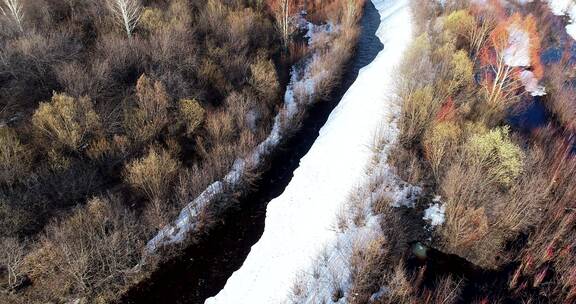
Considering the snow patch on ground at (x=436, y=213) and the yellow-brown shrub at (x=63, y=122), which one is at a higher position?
the yellow-brown shrub at (x=63, y=122)

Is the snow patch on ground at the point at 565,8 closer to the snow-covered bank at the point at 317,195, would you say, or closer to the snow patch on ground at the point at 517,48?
the snow patch on ground at the point at 517,48

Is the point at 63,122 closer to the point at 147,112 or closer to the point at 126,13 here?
the point at 147,112

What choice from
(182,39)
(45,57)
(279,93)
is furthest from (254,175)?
(45,57)

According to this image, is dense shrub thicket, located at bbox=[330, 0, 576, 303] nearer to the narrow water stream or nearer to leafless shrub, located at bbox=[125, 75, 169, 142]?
the narrow water stream

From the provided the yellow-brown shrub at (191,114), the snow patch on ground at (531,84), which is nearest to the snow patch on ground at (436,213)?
the yellow-brown shrub at (191,114)

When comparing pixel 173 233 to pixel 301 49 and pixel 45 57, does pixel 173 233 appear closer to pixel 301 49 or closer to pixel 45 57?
pixel 45 57

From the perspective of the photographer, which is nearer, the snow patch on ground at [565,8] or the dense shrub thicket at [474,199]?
the dense shrub thicket at [474,199]

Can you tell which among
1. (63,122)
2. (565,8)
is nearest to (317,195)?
(63,122)
